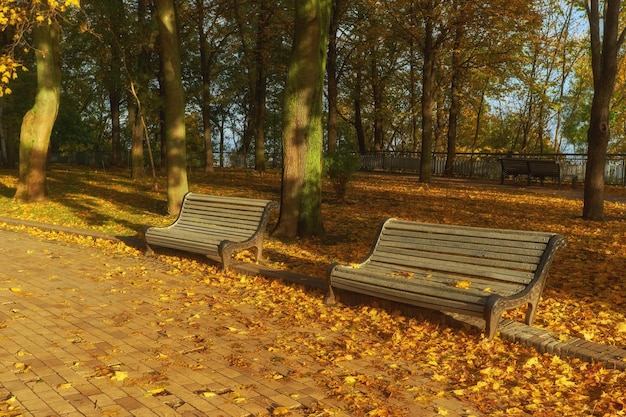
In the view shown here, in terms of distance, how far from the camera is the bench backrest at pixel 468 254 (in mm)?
4883

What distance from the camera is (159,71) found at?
2825 cm

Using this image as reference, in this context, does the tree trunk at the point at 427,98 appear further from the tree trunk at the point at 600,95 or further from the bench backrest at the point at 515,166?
the tree trunk at the point at 600,95

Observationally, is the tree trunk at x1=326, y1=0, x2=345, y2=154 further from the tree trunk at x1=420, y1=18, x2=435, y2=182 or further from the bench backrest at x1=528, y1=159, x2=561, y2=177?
the bench backrest at x1=528, y1=159, x2=561, y2=177

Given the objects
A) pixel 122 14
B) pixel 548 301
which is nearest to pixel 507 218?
pixel 548 301

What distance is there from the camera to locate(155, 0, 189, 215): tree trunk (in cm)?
1210

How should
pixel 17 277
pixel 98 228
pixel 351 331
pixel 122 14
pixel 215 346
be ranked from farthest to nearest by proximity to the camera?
1. pixel 122 14
2. pixel 98 228
3. pixel 17 277
4. pixel 351 331
5. pixel 215 346

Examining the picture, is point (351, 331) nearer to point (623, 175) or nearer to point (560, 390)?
point (560, 390)

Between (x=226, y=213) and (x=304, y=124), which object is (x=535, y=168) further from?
(x=226, y=213)

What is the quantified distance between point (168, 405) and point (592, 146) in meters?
10.9

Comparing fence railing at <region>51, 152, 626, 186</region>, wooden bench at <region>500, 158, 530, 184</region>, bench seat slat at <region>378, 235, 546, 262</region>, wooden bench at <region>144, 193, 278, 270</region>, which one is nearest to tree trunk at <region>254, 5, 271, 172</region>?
fence railing at <region>51, 152, 626, 186</region>

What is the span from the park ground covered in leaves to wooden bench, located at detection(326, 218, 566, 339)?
0.31m

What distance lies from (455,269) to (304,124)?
4856 mm

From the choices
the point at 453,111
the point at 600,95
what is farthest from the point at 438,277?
the point at 453,111

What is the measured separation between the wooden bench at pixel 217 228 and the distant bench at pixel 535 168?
1503 centimetres
